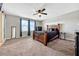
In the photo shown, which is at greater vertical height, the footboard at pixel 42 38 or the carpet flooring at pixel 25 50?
the footboard at pixel 42 38

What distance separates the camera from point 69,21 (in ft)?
11.8

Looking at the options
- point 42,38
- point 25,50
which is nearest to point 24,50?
Answer: point 25,50

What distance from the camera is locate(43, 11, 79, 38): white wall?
354cm

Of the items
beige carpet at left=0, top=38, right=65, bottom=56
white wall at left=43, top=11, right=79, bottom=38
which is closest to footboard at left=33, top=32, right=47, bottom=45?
beige carpet at left=0, top=38, right=65, bottom=56

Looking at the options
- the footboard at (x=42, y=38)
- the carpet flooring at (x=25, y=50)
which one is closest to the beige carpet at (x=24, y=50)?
the carpet flooring at (x=25, y=50)

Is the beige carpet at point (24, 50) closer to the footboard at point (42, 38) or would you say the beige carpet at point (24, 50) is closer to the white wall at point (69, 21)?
the footboard at point (42, 38)

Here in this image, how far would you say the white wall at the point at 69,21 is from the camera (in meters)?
3.54

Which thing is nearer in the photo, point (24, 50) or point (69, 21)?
point (69, 21)

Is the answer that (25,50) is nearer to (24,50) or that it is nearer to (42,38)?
(24,50)

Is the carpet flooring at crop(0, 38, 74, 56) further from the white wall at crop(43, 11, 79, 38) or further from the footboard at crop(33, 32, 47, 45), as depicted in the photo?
the white wall at crop(43, 11, 79, 38)

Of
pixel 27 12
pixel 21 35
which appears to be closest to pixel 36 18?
pixel 27 12

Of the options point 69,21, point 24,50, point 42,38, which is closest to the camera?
point 69,21

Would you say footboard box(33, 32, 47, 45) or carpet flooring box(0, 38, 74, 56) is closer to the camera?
carpet flooring box(0, 38, 74, 56)

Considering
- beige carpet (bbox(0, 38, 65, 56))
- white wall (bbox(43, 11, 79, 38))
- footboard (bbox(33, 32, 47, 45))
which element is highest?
white wall (bbox(43, 11, 79, 38))
